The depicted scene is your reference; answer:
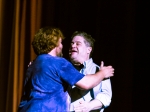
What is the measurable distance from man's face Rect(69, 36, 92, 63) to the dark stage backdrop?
69cm

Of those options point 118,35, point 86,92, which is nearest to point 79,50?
point 86,92

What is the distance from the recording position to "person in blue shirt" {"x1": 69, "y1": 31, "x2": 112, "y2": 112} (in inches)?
68.1

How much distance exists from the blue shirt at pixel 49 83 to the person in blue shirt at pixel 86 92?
0.14 metres

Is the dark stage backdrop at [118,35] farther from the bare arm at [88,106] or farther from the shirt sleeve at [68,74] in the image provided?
the shirt sleeve at [68,74]

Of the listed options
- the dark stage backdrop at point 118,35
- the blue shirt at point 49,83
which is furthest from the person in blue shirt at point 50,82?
the dark stage backdrop at point 118,35

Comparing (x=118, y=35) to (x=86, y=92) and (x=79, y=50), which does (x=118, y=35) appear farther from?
(x=86, y=92)

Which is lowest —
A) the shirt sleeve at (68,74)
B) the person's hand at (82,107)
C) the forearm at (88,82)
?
the person's hand at (82,107)

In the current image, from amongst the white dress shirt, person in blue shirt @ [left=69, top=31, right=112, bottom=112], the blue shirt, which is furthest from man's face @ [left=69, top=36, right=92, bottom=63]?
the blue shirt

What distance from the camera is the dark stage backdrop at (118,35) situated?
2533mm

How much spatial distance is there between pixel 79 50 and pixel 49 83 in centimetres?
37

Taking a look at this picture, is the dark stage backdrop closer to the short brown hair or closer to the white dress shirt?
the white dress shirt

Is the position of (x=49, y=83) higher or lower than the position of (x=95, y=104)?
higher

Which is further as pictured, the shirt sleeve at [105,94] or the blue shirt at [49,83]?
the shirt sleeve at [105,94]

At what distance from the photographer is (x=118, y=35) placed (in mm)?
2582
